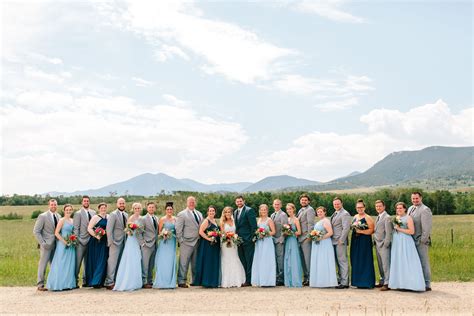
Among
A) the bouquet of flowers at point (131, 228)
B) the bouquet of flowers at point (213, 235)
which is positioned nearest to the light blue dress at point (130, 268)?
the bouquet of flowers at point (131, 228)

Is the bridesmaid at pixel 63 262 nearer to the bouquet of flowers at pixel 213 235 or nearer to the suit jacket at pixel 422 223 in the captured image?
the bouquet of flowers at pixel 213 235

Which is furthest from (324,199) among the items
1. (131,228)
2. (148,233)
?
(131,228)

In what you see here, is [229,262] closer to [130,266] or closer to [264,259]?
[264,259]

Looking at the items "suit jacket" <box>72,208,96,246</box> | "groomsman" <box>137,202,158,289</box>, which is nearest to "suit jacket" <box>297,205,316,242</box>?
"groomsman" <box>137,202,158,289</box>

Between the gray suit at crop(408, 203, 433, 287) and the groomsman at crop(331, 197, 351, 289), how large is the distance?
169 cm

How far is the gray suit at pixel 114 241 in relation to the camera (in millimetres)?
13898

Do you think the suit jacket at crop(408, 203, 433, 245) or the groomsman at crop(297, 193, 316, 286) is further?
the groomsman at crop(297, 193, 316, 286)

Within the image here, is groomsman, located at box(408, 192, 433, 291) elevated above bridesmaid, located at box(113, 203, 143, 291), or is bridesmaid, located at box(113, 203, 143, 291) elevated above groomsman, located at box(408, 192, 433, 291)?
groomsman, located at box(408, 192, 433, 291)

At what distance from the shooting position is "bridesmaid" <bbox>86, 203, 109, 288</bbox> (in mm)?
13922

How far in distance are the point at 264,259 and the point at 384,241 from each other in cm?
314

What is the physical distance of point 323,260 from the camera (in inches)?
538

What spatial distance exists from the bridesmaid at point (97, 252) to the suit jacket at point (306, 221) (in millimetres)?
5277

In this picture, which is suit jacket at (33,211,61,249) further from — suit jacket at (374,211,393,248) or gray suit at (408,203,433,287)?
gray suit at (408,203,433,287)

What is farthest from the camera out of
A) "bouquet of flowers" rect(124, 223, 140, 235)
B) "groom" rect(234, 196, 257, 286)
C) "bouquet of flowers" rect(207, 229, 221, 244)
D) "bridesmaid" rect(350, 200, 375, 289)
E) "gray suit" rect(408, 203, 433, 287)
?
"groom" rect(234, 196, 257, 286)
